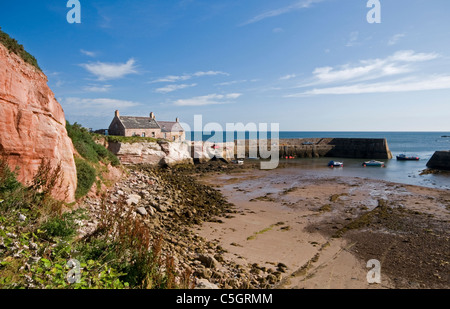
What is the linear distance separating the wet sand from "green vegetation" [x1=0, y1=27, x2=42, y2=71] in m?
10.5

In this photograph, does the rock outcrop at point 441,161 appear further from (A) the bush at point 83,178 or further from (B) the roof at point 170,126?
(A) the bush at point 83,178

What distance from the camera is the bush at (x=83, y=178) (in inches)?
416

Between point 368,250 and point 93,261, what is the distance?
1193cm

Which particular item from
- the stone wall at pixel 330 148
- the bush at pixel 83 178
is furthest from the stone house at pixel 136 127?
the bush at pixel 83 178

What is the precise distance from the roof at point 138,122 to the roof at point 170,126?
378 centimetres

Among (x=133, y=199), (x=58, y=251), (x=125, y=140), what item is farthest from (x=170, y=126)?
(x=58, y=251)

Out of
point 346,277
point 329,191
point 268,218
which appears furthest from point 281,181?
point 346,277

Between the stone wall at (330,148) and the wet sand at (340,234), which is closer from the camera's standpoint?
the wet sand at (340,234)

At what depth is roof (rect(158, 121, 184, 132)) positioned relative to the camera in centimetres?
4849

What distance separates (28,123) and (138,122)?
3483 centimetres

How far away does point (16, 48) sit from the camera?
29.3 ft

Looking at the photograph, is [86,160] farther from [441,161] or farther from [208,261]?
[441,161]

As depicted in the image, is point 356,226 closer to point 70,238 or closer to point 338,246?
point 338,246

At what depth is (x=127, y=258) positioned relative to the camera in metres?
6.61
